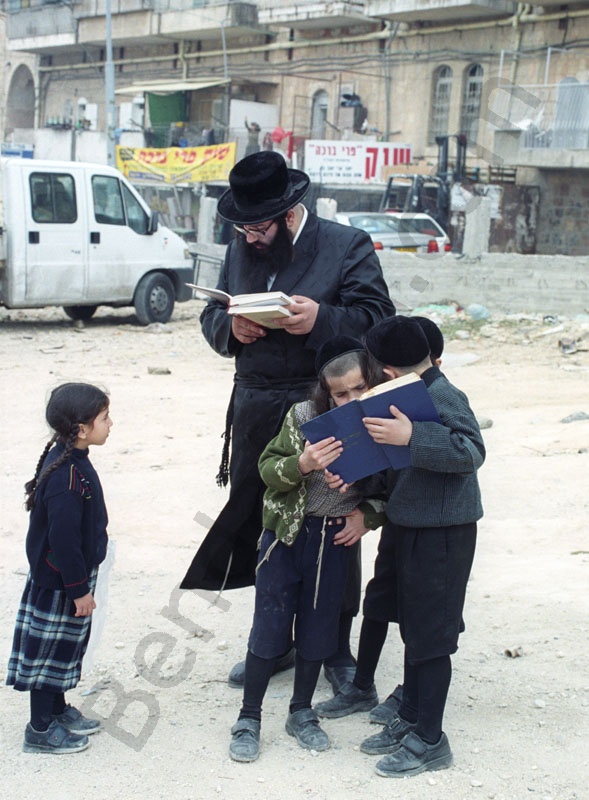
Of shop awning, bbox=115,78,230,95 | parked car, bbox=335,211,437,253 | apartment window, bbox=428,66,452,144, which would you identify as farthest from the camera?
shop awning, bbox=115,78,230,95

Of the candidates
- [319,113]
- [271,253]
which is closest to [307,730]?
[271,253]

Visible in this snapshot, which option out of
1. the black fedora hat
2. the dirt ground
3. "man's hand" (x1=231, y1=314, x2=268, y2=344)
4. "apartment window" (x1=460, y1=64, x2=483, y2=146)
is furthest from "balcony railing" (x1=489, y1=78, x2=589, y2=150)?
"man's hand" (x1=231, y1=314, x2=268, y2=344)

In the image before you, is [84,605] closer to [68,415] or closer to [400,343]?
[68,415]

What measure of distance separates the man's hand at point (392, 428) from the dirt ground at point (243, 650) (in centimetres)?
106

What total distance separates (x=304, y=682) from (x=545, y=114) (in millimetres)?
24291

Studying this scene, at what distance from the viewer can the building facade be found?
2681cm

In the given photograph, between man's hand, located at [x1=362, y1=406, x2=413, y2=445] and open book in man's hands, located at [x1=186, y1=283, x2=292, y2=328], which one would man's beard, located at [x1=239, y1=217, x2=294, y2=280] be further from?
man's hand, located at [x1=362, y1=406, x2=413, y2=445]

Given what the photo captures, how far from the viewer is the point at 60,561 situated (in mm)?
3244

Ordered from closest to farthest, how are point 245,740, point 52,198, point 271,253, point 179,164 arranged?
point 245,740 < point 271,253 < point 52,198 < point 179,164

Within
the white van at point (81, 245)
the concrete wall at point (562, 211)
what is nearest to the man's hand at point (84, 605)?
the white van at point (81, 245)

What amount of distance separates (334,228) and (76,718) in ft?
6.37

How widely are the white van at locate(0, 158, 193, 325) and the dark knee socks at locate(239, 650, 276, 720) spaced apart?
1062cm

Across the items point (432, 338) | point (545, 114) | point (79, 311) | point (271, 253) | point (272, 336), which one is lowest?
point (79, 311)

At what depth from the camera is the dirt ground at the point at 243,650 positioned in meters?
3.23
